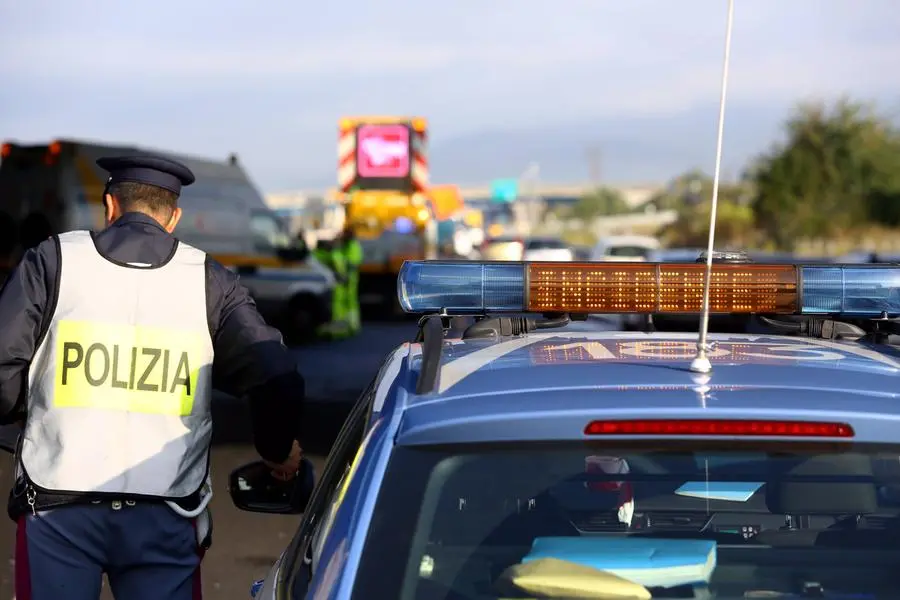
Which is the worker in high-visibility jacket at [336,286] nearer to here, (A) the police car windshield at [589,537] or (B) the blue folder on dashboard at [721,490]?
(B) the blue folder on dashboard at [721,490]

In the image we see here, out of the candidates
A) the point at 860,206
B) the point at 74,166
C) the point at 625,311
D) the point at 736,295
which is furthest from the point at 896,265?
the point at 860,206

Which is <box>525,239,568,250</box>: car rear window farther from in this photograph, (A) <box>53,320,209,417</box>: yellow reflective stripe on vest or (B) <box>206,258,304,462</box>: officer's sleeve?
(A) <box>53,320,209,417</box>: yellow reflective stripe on vest

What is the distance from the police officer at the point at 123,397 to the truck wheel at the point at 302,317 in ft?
61.8

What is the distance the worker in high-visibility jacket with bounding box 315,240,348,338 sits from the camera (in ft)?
77.8

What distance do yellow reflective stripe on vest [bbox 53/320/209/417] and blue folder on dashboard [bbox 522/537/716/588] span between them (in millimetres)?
1264

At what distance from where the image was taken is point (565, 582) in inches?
106

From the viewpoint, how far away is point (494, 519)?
2.86 metres

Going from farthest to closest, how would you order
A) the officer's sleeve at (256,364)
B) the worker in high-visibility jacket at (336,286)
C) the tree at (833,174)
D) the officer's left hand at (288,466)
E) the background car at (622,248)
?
the tree at (833,174) → the background car at (622,248) → the worker in high-visibility jacket at (336,286) → the officer's left hand at (288,466) → the officer's sleeve at (256,364)

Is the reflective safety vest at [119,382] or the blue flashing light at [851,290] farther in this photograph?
the blue flashing light at [851,290]

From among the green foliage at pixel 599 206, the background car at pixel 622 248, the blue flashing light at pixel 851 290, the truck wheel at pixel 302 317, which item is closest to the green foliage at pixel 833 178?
the background car at pixel 622 248

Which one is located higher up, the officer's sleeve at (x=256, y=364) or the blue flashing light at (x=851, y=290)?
the blue flashing light at (x=851, y=290)

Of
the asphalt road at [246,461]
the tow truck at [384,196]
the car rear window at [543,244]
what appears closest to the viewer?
the asphalt road at [246,461]

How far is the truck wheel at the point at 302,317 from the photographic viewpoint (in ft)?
74.8

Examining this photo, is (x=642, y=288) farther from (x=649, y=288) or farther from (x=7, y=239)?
(x=7, y=239)
